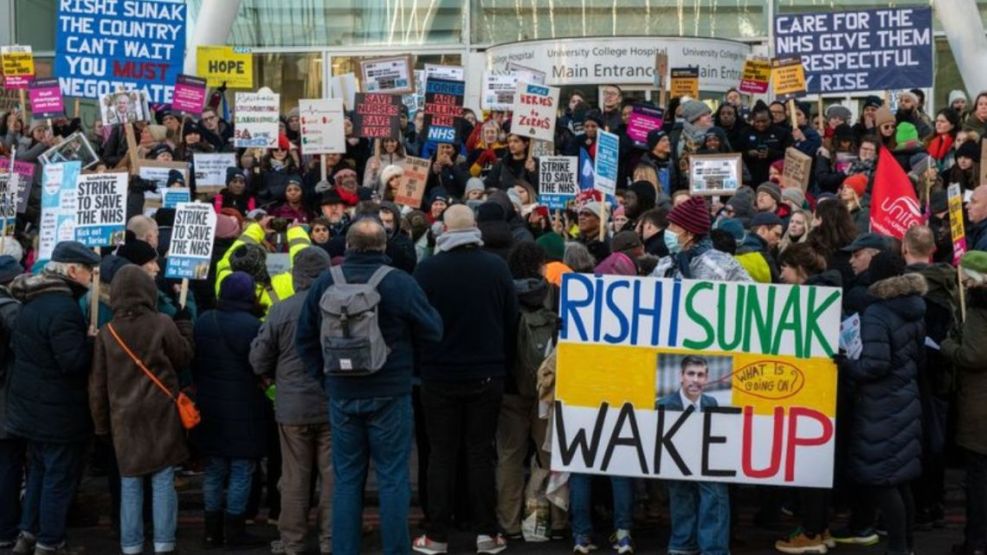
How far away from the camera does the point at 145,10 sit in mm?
17141

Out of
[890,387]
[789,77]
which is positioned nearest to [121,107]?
[789,77]

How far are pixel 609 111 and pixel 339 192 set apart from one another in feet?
14.7

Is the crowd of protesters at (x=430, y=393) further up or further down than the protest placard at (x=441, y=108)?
further down

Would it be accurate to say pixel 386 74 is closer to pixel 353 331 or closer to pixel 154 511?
pixel 154 511

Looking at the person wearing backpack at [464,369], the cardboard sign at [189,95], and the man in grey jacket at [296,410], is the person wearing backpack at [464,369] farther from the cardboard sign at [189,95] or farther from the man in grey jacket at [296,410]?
the cardboard sign at [189,95]

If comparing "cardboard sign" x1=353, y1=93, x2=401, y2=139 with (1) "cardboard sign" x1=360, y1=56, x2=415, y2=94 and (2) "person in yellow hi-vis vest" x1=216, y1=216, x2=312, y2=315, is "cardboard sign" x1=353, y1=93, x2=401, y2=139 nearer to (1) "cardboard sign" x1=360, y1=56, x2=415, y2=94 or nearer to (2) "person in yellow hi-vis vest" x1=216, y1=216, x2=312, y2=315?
(1) "cardboard sign" x1=360, y1=56, x2=415, y2=94

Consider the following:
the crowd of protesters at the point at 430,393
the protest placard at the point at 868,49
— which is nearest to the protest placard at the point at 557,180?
the crowd of protesters at the point at 430,393

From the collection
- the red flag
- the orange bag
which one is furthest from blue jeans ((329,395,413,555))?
the red flag

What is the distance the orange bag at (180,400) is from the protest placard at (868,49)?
9502 mm

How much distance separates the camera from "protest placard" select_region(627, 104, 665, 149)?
622 inches

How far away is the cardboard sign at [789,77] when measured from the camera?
17.0m

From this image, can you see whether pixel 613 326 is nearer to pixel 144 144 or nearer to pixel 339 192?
pixel 339 192

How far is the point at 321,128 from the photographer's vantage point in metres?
15.8

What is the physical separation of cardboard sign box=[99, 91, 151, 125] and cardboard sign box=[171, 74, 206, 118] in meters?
1.04
